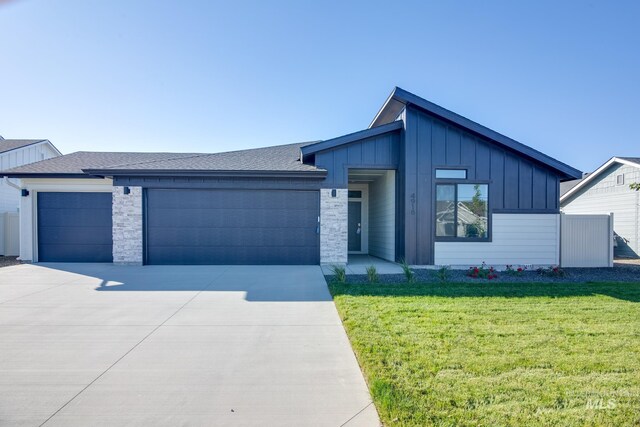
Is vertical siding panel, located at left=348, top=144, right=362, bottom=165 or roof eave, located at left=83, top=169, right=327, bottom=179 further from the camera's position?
vertical siding panel, located at left=348, top=144, right=362, bottom=165

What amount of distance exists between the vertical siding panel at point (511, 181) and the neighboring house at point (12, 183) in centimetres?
1603

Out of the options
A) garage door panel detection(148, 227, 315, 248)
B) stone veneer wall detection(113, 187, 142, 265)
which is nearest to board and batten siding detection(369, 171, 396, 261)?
garage door panel detection(148, 227, 315, 248)

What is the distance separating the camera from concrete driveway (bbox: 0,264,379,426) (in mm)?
2535

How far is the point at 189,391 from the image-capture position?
2812mm

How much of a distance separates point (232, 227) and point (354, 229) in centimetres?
578

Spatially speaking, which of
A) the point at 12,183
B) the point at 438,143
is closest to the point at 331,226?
the point at 438,143

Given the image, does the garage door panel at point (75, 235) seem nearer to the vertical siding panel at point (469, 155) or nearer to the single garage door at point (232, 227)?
the single garage door at point (232, 227)

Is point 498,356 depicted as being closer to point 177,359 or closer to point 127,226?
point 177,359

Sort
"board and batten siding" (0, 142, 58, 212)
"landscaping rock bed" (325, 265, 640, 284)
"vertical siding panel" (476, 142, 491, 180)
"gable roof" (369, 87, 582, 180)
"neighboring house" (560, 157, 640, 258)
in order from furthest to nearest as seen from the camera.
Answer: "neighboring house" (560, 157, 640, 258) → "board and batten siding" (0, 142, 58, 212) → "vertical siding panel" (476, 142, 491, 180) → "gable roof" (369, 87, 582, 180) → "landscaping rock bed" (325, 265, 640, 284)

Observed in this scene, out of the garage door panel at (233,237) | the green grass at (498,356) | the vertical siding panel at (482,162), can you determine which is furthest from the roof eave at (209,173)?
the vertical siding panel at (482,162)

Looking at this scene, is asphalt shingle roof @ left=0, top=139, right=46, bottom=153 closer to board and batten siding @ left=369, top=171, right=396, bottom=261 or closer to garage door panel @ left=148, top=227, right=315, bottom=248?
garage door panel @ left=148, top=227, right=315, bottom=248

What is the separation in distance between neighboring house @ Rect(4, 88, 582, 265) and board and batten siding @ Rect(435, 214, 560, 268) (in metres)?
0.03

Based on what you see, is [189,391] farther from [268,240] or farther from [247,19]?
[247,19]

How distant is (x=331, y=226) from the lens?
9820 millimetres
